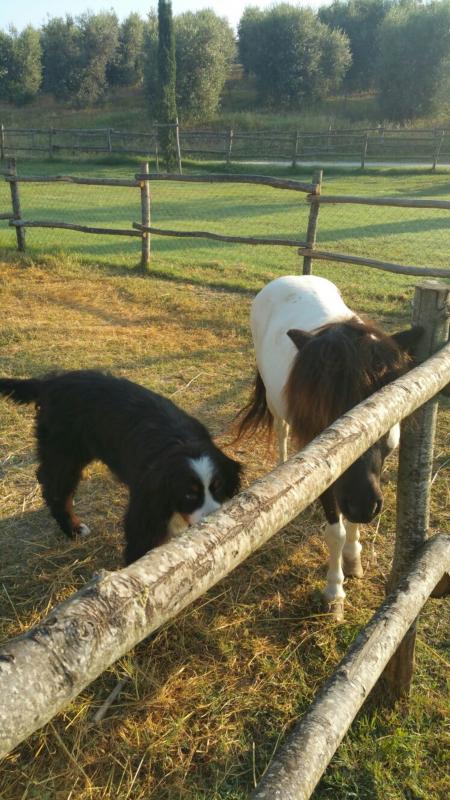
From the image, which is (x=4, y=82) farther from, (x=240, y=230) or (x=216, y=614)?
(x=216, y=614)

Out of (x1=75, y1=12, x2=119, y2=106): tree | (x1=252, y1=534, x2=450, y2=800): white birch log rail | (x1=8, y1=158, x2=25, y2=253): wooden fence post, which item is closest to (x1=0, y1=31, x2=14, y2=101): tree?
(x1=75, y1=12, x2=119, y2=106): tree

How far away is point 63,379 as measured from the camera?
3.04 metres

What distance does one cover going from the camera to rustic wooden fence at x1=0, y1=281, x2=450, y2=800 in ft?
2.26

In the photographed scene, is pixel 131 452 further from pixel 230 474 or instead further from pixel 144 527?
pixel 230 474

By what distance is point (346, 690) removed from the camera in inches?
56.8

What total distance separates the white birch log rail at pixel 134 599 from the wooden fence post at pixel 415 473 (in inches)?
32.4

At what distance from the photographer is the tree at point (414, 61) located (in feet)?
Result: 130

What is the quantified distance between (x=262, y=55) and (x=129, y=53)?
1172cm

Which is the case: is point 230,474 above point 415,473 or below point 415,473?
below

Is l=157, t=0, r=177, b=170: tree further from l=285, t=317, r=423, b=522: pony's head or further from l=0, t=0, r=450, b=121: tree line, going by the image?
l=285, t=317, r=423, b=522: pony's head

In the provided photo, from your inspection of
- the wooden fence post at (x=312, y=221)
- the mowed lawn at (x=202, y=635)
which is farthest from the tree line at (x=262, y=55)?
the mowed lawn at (x=202, y=635)

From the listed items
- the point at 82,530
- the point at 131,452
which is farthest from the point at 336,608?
the point at 82,530

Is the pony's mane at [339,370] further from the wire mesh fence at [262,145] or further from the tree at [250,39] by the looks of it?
the tree at [250,39]

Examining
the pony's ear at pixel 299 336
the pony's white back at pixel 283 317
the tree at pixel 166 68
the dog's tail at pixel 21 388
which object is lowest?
the dog's tail at pixel 21 388
